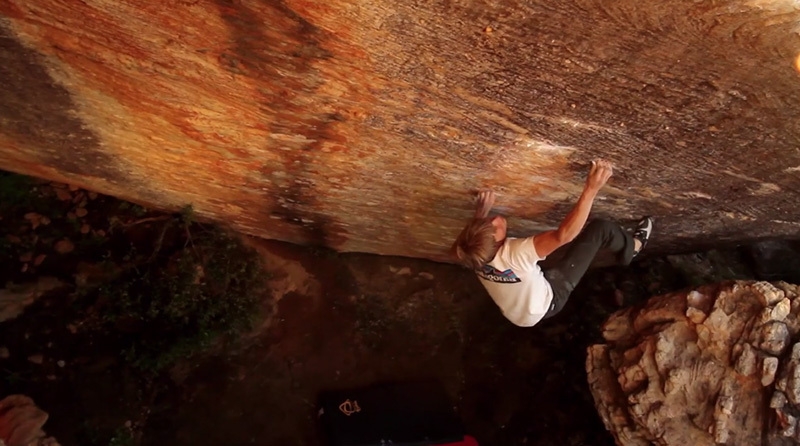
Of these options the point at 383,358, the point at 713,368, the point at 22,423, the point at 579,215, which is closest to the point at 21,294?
the point at 22,423

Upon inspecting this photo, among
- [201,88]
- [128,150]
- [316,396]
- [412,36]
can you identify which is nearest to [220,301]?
[316,396]

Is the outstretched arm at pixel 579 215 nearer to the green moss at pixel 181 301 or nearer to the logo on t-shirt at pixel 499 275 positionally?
the logo on t-shirt at pixel 499 275

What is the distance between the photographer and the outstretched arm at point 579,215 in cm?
300

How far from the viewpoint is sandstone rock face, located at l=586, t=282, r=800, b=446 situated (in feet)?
10.8

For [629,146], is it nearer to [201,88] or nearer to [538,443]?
[201,88]

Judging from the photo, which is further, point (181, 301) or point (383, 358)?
point (383, 358)

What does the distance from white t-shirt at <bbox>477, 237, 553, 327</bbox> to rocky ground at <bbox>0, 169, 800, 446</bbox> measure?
1.49m

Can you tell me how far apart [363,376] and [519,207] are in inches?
77.2

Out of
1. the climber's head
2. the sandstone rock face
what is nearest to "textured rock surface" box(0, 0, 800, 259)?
the climber's head

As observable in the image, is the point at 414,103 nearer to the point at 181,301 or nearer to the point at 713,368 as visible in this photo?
the point at 713,368

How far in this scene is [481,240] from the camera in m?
3.20

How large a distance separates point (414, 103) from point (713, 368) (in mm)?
2256

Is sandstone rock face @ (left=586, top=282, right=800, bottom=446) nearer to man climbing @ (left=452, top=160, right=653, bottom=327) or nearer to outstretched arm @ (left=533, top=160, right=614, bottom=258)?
man climbing @ (left=452, top=160, right=653, bottom=327)

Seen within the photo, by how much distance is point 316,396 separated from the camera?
15.4ft
